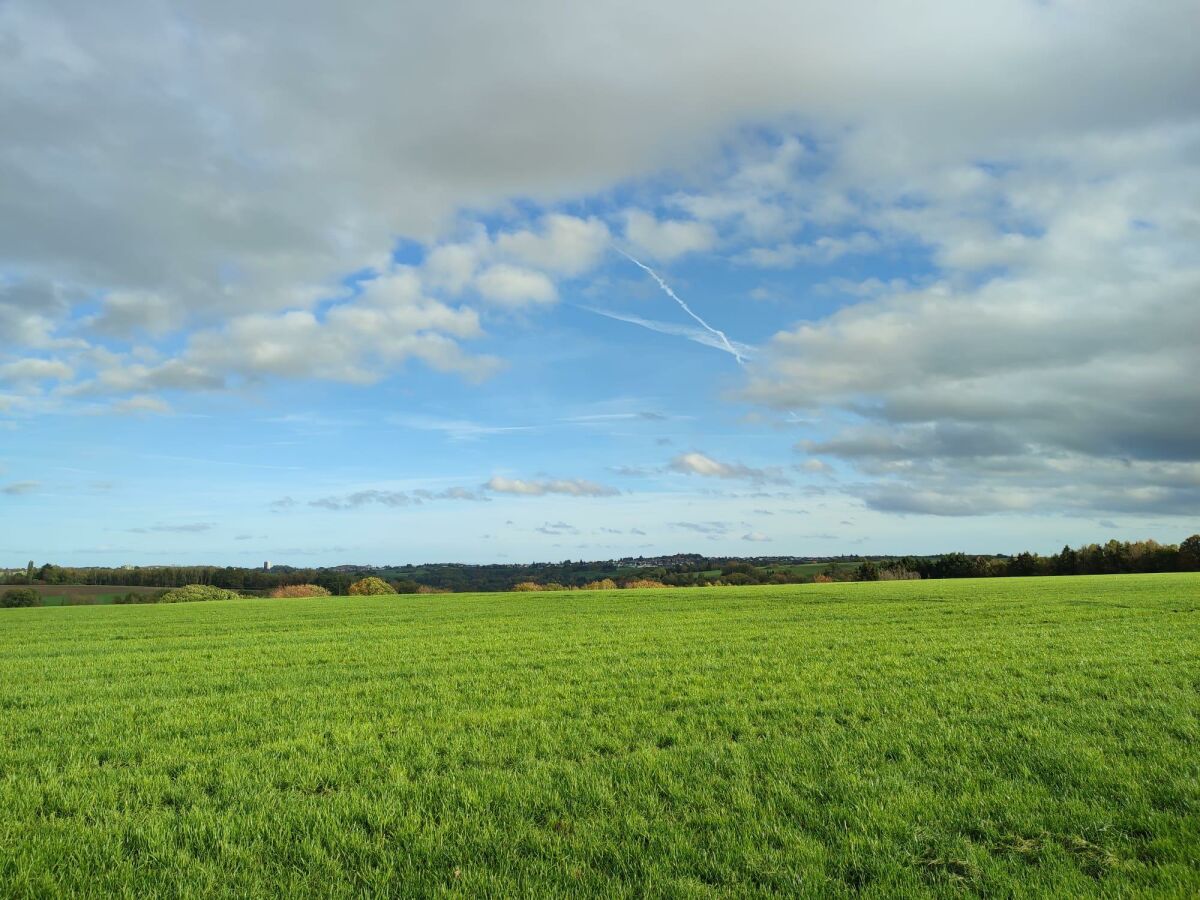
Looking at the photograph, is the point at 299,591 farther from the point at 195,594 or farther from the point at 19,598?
the point at 19,598

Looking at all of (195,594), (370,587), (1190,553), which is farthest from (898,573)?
(195,594)

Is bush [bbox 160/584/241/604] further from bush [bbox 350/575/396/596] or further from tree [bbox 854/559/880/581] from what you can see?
tree [bbox 854/559/880/581]

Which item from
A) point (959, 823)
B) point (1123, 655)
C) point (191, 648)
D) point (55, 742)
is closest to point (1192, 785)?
point (959, 823)

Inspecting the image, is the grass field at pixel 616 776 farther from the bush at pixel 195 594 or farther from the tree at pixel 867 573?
the tree at pixel 867 573

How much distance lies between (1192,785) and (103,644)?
28.6m

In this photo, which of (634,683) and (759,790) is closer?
(759,790)

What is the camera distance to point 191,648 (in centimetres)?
2198

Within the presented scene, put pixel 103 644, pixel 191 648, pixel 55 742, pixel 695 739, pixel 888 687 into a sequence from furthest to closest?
pixel 103 644
pixel 191 648
pixel 888 687
pixel 55 742
pixel 695 739

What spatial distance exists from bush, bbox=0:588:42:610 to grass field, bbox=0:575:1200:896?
6842cm

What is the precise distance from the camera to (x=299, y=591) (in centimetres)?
7181

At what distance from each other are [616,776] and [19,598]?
85278 mm

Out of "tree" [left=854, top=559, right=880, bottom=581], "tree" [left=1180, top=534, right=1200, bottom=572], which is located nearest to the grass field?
"tree" [left=854, top=559, right=880, bottom=581]

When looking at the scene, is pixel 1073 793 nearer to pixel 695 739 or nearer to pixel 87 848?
pixel 695 739

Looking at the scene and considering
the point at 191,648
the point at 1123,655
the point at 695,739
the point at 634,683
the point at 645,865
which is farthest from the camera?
the point at 191,648
